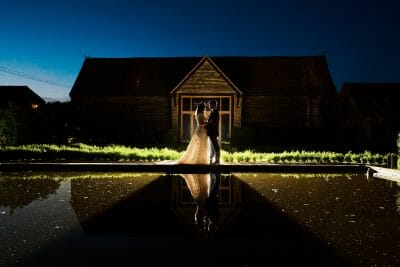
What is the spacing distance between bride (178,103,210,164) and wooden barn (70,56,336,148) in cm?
1282

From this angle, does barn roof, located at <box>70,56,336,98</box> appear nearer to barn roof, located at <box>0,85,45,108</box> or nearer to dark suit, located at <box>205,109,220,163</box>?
dark suit, located at <box>205,109,220,163</box>

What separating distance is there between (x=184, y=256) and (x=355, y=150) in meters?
20.3

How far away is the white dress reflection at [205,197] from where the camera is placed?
256 inches

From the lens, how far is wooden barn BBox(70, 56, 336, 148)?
27875 millimetres

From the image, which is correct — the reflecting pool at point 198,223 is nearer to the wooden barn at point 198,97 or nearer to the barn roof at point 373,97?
the wooden barn at point 198,97

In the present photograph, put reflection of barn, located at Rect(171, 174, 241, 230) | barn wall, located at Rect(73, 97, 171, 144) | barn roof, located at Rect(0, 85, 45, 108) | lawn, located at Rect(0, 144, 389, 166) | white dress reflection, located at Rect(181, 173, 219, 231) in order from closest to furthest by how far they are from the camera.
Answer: white dress reflection, located at Rect(181, 173, 219, 231) < reflection of barn, located at Rect(171, 174, 241, 230) < lawn, located at Rect(0, 144, 389, 166) < barn wall, located at Rect(73, 97, 171, 144) < barn roof, located at Rect(0, 85, 45, 108)

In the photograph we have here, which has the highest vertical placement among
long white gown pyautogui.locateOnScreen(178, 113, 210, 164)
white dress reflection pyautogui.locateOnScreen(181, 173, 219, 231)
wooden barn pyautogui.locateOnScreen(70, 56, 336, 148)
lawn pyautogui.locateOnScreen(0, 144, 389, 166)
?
wooden barn pyautogui.locateOnScreen(70, 56, 336, 148)

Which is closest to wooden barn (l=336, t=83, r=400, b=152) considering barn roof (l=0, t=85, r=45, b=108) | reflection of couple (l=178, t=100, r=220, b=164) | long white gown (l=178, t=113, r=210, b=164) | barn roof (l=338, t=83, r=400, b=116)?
barn roof (l=338, t=83, r=400, b=116)

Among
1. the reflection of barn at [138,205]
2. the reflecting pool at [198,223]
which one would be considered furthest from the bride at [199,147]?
the reflecting pool at [198,223]

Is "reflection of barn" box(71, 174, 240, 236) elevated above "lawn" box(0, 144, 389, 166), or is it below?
below

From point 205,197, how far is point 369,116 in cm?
2624

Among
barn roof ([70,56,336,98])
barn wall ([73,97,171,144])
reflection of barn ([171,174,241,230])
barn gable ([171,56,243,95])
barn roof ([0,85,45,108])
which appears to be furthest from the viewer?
barn roof ([0,85,45,108])

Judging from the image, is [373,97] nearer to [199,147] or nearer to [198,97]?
[198,97]

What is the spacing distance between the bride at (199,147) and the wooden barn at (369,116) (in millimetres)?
12580
